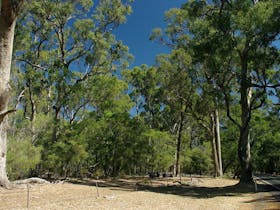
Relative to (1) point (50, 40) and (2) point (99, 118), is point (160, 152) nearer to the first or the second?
(2) point (99, 118)

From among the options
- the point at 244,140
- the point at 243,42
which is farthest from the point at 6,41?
the point at 244,140

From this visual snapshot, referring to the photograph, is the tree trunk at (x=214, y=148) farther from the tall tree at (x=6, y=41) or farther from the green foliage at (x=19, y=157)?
the tall tree at (x=6, y=41)

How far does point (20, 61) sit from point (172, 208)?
1997cm

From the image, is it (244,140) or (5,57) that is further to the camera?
(244,140)

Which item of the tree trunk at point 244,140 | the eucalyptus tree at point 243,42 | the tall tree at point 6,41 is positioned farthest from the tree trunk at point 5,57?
the tree trunk at point 244,140

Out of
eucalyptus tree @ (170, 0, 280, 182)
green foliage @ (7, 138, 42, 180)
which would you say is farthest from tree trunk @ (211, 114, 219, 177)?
green foliage @ (7, 138, 42, 180)

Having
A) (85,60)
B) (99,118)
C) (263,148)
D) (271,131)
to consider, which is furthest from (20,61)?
(263,148)

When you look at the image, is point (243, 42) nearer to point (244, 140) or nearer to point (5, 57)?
point (244, 140)

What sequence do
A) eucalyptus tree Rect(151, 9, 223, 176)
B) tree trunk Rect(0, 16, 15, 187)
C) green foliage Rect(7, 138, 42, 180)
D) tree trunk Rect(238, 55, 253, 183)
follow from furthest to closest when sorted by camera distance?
eucalyptus tree Rect(151, 9, 223, 176) < tree trunk Rect(238, 55, 253, 183) < green foliage Rect(7, 138, 42, 180) < tree trunk Rect(0, 16, 15, 187)

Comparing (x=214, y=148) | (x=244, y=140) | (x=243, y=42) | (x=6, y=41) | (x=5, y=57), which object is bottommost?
(x=244, y=140)

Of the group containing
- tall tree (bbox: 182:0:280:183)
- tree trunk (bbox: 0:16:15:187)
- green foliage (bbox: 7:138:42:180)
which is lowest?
green foliage (bbox: 7:138:42:180)

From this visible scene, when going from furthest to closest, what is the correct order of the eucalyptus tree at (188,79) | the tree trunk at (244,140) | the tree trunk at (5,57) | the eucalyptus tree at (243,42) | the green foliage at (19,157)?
the eucalyptus tree at (188,79) < the tree trunk at (244,140) < the green foliage at (19,157) < the eucalyptus tree at (243,42) < the tree trunk at (5,57)

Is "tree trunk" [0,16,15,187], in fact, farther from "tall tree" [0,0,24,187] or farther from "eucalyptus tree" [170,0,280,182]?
"eucalyptus tree" [170,0,280,182]

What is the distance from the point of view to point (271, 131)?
4353 centimetres
